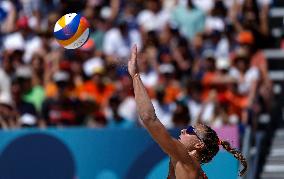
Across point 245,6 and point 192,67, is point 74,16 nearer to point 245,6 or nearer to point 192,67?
point 192,67

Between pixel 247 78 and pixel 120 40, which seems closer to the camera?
pixel 247 78

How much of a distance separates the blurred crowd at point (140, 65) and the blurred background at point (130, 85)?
2 cm

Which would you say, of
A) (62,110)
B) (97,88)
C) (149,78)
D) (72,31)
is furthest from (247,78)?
(72,31)

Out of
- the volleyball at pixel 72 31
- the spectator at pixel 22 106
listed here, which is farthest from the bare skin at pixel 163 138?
the spectator at pixel 22 106

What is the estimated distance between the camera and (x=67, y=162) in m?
11.2

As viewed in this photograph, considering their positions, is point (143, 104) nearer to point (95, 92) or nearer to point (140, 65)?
point (140, 65)

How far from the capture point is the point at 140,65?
1211 cm

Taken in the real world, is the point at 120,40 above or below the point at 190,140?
above

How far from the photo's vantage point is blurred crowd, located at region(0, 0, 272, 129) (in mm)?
12695

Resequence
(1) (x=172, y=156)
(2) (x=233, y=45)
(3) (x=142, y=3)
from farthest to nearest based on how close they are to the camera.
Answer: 1. (3) (x=142, y=3)
2. (2) (x=233, y=45)
3. (1) (x=172, y=156)

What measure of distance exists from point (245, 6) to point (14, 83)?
4.04 m

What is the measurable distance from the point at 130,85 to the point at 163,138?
761cm

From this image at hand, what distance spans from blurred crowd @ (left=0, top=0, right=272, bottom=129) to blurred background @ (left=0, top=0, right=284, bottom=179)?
0.06 ft

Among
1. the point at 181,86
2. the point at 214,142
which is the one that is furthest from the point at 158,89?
A: the point at 214,142
